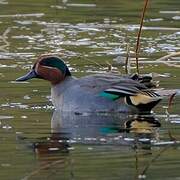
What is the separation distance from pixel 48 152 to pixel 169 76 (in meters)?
4.44

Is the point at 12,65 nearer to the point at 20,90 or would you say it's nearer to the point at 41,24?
the point at 20,90

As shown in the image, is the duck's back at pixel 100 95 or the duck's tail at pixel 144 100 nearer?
the duck's tail at pixel 144 100

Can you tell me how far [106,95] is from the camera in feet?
42.6

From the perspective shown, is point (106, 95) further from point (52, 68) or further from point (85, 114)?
point (52, 68)

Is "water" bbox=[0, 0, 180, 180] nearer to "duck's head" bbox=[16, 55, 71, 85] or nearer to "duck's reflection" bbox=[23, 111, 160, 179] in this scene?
"duck's reflection" bbox=[23, 111, 160, 179]

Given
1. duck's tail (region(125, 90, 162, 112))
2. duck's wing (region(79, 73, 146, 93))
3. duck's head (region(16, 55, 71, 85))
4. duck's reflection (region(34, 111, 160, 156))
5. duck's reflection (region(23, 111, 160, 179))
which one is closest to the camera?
duck's reflection (region(23, 111, 160, 179))

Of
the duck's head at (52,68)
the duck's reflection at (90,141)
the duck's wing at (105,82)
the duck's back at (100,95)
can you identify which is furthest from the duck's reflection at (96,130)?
the duck's head at (52,68)

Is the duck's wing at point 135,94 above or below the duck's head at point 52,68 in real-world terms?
below

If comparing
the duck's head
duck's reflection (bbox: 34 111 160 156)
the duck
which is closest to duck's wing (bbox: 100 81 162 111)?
the duck

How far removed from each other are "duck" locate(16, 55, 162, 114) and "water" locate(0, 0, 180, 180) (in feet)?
0.54

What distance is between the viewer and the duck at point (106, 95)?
42.1ft

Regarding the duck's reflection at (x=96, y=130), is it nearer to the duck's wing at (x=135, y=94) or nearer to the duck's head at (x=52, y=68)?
the duck's wing at (x=135, y=94)

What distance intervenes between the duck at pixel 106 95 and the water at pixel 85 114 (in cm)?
16

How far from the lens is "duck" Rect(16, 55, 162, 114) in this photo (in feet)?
42.1
